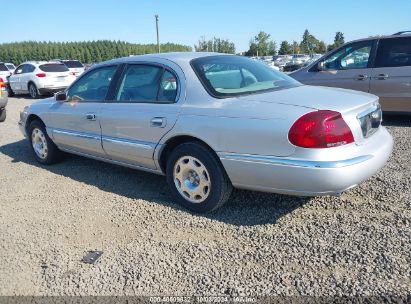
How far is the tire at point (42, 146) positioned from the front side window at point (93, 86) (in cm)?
82

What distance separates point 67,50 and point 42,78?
96073 mm

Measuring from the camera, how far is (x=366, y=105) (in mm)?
3438

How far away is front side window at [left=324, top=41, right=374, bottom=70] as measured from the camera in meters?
7.23

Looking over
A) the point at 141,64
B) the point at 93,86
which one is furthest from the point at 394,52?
the point at 93,86

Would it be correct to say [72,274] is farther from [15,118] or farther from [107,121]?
[15,118]

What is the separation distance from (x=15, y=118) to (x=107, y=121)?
274 inches

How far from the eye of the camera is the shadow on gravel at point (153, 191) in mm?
3674

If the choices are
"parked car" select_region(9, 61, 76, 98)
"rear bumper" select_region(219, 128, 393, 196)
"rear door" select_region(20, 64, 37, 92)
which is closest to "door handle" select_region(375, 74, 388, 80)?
"rear bumper" select_region(219, 128, 393, 196)

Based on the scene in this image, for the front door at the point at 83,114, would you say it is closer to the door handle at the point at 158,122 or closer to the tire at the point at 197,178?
the door handle at the point at 158,122

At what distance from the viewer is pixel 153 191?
174 inches

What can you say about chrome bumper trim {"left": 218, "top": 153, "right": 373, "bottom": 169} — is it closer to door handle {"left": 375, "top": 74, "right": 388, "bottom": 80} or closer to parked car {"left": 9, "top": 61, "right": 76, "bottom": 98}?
door handle {"left": 375, "top": 74, "right": 388, "bottom": 80}

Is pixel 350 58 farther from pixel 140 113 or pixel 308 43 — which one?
pixel 308 43

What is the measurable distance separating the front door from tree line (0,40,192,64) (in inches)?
3769

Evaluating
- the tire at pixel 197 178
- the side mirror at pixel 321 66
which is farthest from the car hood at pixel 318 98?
the side mirror at pixel 321 66
